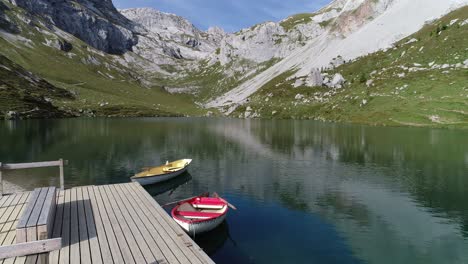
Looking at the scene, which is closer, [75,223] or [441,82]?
[75,223]

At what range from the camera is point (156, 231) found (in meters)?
19.3

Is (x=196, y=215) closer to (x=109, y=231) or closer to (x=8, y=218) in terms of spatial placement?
(x=109, y=231)

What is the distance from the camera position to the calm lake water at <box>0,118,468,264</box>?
25980mm

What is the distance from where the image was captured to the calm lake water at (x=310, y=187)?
26.0m

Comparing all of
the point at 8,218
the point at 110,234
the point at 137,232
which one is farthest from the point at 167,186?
the point at 110,234

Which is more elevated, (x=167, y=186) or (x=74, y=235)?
(x=74, y=235)

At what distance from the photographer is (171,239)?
18172mm

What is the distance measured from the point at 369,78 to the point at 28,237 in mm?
201274

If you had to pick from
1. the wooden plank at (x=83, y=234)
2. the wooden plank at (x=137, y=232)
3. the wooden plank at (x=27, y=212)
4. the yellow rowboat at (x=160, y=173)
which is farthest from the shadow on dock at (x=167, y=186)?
the wooden plank at (x=27, y=212)

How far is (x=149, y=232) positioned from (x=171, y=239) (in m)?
1.63

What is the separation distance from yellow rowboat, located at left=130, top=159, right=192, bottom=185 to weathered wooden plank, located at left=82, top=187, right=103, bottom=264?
16.4 meters

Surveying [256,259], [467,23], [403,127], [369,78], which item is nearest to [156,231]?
[256,259]

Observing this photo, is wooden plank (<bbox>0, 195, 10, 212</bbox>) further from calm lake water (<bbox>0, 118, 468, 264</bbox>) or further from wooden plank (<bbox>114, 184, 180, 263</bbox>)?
calm lake water (<bbox>0, 118, 468, 264</bbox>)

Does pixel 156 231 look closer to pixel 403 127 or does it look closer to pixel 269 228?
pixel 269 228
